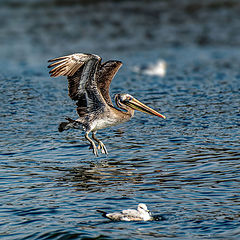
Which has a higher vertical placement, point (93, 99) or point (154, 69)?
point (154, 69)

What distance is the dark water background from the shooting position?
7.81m

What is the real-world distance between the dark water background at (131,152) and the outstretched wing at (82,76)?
0.86 metres

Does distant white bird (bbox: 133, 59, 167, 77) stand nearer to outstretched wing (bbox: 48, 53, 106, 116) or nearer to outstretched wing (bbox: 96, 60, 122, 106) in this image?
outstretched wing (bbox: 96, 60, 122, 106)

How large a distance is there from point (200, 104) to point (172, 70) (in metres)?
5.95

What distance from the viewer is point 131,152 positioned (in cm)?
1111

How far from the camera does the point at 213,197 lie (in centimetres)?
859

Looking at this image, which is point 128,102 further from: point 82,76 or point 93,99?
point 82,76

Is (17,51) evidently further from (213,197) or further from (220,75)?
(213,197)

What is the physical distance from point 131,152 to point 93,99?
138 centimetres

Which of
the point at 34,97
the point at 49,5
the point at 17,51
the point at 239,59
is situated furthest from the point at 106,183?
the point at 49,5

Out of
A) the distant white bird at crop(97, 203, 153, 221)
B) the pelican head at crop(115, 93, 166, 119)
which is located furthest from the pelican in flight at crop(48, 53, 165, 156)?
the distant white bird at crop(97, 203, 153, 221)

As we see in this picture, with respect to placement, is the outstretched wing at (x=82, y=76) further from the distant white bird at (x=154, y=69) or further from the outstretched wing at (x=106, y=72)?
the distant white bird at (x=154, y=69)

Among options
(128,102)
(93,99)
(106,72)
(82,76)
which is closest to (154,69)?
(128,102)

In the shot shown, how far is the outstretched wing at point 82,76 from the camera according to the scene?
1052 centimetres
